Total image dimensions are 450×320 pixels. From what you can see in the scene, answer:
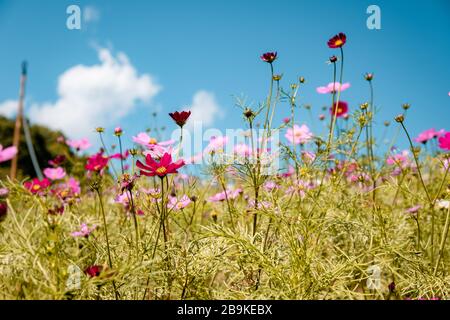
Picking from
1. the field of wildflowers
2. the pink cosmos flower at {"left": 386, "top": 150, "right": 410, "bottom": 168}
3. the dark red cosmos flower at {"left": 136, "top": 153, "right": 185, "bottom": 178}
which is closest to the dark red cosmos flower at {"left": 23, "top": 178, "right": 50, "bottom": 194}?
the field of wildflowers

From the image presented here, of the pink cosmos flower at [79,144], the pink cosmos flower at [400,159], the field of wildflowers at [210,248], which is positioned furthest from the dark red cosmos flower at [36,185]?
the pink cosmos flower at [400,159]

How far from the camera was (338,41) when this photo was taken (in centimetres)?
112

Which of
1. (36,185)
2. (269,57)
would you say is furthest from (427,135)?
(36,185)

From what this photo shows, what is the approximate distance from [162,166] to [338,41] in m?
0.69

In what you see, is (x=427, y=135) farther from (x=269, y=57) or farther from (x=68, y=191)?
(x=68, y=191)

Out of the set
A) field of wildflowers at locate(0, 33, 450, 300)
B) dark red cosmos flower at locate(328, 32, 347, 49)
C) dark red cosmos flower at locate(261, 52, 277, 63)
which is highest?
dark red cosmos flower at locate(328, 32, 347, 49)

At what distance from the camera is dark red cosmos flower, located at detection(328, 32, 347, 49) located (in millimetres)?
1112

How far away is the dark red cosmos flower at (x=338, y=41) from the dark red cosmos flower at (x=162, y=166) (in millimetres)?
644

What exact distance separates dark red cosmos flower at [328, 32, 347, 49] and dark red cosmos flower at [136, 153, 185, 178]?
0.64 m

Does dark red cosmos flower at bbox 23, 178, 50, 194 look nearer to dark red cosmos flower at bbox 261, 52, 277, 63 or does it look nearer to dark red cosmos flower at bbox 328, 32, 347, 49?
dark red cosmos flower at bbox 261, 52, 277, 63

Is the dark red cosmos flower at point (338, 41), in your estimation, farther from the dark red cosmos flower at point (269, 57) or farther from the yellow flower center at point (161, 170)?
the yellow flower center at point (161, 170)

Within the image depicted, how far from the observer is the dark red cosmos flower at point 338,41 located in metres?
1.11
